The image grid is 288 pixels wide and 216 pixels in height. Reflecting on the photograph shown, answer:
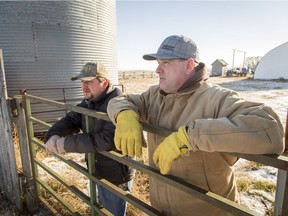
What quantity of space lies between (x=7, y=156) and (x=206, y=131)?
3094mm

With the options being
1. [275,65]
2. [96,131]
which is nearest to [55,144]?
[96,131]

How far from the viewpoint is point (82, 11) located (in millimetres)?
7316

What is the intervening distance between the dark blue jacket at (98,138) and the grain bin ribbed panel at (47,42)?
512cm

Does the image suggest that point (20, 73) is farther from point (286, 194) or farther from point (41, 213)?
point (286, 194)

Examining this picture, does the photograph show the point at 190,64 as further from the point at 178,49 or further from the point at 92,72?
the point at 92,72

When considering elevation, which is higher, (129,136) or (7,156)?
(129,136)

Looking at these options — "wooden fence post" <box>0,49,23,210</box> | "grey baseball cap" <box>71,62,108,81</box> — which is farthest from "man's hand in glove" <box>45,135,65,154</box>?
"wooden fence post" <box>0,49,23,210</box>

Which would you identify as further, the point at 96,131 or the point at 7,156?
the point at 7,156

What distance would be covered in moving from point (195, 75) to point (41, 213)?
2927 mm

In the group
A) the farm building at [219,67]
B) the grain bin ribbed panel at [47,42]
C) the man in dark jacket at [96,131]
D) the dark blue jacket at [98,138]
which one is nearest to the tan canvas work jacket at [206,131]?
the dark blue jacket at [98,138]

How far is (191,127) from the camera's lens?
1.15m

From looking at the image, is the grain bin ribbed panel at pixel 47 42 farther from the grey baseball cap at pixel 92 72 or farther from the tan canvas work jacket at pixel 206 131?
the tan canvas work jacket at pixel 206 131

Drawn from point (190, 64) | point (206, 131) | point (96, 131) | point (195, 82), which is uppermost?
point (190, 64)

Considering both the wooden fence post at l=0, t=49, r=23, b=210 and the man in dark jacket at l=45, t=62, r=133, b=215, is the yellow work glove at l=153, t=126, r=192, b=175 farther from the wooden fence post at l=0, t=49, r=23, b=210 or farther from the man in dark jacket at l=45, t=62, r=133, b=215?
the wooden fence post at l=0, t=49, r=23, b=210
